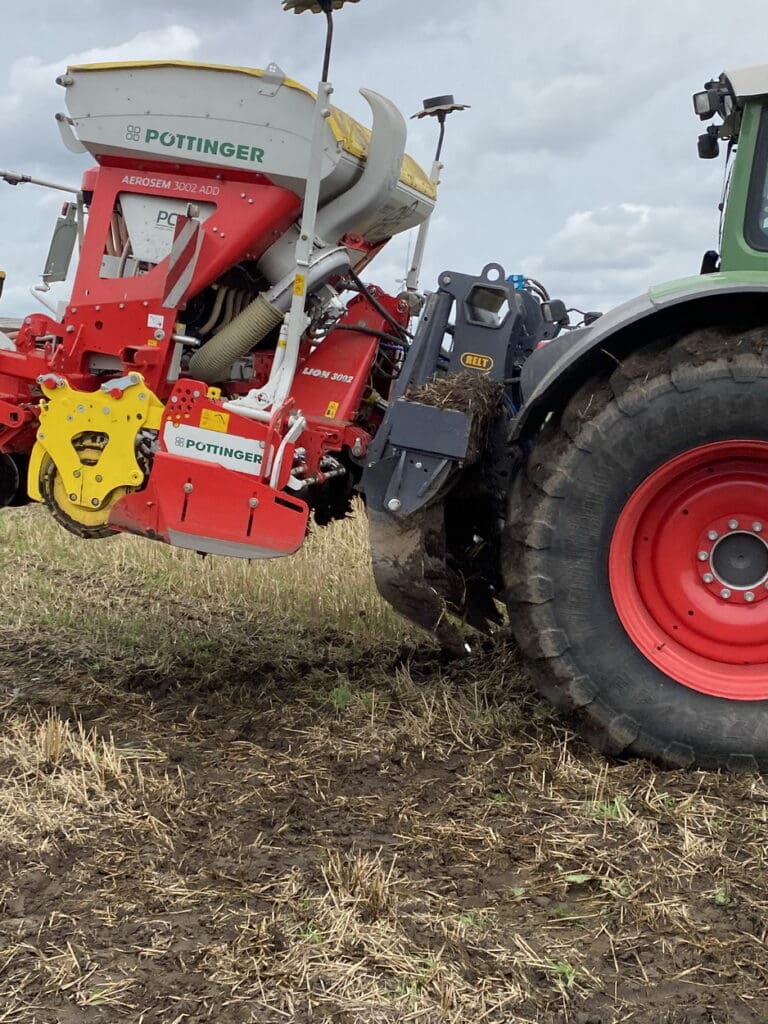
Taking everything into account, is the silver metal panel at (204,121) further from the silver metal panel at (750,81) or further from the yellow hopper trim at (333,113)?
the silver metal panel at (750,81)

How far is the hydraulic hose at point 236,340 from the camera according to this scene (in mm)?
3961

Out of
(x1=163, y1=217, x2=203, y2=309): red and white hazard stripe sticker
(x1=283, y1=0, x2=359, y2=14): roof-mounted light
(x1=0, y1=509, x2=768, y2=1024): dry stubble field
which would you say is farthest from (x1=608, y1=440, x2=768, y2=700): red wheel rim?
(x1=283, y1=0, x2=359, y2=14): roof-mounted light

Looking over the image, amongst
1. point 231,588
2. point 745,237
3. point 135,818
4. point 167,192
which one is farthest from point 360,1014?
point 231,588

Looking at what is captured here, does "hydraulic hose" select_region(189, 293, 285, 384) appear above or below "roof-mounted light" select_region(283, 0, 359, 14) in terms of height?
below

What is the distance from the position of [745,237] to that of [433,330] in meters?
1.10

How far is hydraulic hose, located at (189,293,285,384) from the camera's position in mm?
3961

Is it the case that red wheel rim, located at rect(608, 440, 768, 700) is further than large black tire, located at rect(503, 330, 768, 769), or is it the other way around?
red wheel rim, located at rect(608, 440, 768, 700)

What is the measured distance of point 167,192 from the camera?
12.9 ft

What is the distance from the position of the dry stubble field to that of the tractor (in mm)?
352

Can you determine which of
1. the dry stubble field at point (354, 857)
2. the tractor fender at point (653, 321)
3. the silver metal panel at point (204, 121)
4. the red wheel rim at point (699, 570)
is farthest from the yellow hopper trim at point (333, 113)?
the dry stubble field at point (354, 857)

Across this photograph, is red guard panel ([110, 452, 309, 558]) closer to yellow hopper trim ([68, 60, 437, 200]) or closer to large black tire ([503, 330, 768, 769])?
large black tire ([503, 330, 768, 769])

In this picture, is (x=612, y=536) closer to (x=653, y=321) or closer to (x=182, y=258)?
(x=653, y=321)

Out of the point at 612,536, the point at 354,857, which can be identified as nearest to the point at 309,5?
the point at 612,536

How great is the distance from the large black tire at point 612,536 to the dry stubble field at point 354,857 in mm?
140
